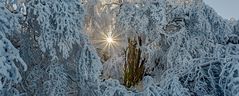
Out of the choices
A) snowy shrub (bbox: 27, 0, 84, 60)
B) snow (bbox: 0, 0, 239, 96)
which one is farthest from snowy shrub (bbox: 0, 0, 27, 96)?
snowy shrub (bbox: 27, 0, 84, 60)

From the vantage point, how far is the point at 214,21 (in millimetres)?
6656

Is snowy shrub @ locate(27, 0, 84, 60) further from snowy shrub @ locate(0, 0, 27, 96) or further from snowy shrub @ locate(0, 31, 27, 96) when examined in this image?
snowy shrub @ locate(0, 31, 27, 96)

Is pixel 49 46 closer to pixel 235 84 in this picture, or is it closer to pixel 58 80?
pixel 58 80

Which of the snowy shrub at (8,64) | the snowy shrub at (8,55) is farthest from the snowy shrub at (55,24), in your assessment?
the snowy shrub at (8,64)

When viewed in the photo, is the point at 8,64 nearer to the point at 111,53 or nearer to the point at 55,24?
the point at 55,24

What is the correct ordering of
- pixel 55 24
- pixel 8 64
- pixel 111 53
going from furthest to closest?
pixel 111 53 → pixel 55 24 → pixel 8 64

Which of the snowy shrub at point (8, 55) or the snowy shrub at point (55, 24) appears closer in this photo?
the snowy shrub at point (8, 55)

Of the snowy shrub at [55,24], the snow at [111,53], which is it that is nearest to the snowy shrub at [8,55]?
the snow at [111,53]

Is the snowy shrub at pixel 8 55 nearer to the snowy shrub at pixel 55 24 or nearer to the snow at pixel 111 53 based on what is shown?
the snow at pixel 111 53

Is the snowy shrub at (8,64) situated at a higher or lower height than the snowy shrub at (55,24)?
lower

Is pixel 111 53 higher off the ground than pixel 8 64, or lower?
higher

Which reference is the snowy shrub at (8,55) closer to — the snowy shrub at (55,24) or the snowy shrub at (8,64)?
the snowy shrub at (8,64)

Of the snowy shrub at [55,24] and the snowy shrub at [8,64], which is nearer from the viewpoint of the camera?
the snowy shrub at [8,64]

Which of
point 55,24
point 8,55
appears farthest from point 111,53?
point 8,55
